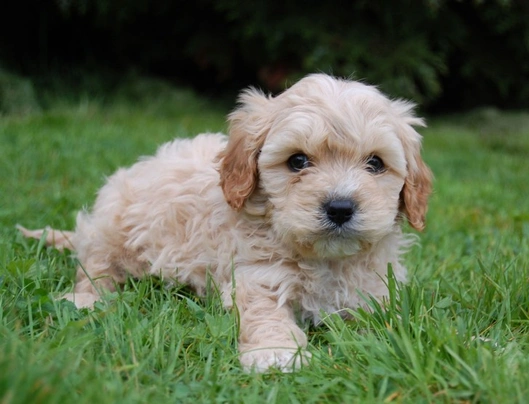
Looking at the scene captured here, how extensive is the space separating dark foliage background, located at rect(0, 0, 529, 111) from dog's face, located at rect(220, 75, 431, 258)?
5.79 m

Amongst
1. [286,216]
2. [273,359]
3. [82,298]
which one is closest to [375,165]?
[286,216]

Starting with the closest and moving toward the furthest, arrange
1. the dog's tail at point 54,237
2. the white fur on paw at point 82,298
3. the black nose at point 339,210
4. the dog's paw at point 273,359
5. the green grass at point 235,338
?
1. the green grass at point 235,338
2. the dog's paw at point 273,359
3. the black nose at point 339,210
4. the white fur on paw at point 82,298
5. the dog's tail at point 54,237

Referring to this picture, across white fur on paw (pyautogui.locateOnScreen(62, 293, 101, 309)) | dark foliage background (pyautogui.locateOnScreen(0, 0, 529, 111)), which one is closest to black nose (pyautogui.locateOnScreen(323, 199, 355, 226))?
white fur on paw (pyautogui.locateOnScreen(62, 293, 101, 309))

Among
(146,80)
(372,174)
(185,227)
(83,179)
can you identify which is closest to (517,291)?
(372,174)

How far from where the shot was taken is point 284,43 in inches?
382

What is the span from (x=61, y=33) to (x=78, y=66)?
0.65 meters

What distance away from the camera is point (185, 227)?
11.4 ft

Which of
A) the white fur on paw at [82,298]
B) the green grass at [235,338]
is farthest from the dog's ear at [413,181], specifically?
the white fur on paw at [82,298]

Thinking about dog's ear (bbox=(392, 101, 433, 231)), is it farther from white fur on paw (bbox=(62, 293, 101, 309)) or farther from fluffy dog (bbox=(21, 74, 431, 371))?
white fur on paw (bbox=(62, 293, 101, 309))

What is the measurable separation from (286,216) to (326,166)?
11.5 inches

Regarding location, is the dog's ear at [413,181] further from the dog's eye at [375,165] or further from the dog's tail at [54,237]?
the dog's tail at [54,237]

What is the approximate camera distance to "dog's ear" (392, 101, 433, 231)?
3.26 m

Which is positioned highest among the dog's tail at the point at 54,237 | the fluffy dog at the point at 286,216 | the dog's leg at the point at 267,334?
the fluffy dog at the point at 286,216

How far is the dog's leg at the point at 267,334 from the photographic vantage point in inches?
102
